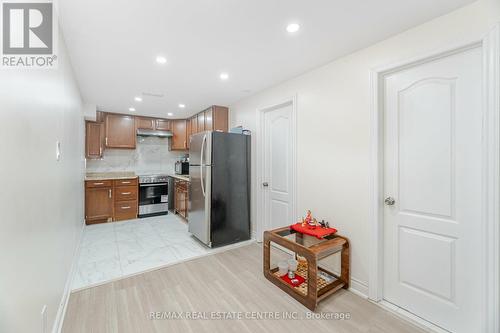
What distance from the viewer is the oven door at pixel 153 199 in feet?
15.6

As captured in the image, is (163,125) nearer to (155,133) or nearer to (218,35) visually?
(155,133)

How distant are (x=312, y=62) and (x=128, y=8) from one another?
178 cm

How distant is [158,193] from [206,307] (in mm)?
3491

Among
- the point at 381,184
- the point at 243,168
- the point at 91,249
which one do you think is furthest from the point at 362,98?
the point at 91,249

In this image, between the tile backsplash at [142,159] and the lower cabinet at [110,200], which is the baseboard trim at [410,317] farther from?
the tile backsplash at [142,159]

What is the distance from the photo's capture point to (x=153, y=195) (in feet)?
16.0

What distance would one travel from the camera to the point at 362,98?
6.93ft

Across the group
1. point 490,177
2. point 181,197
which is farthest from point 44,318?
point 181,197

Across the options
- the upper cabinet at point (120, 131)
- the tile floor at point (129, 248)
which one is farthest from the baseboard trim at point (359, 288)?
the upper cabinet at point (120, 131)

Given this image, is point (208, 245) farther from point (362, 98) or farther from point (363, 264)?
point (362, 98)

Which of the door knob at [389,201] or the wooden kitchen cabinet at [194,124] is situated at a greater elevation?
the wooden kitchen cabinet at [194,124]

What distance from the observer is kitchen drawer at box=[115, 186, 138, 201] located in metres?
4.53

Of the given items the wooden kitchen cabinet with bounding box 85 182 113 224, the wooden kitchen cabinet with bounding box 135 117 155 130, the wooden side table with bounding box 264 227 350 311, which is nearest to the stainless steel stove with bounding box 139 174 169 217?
the wooden kitchen cabinet with bounding box 85 182 113 224

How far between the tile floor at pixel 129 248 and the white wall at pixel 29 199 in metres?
0.83
